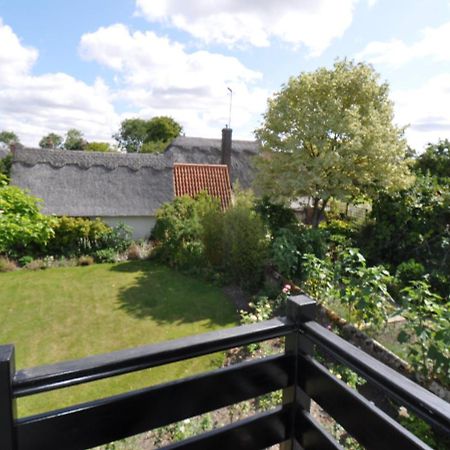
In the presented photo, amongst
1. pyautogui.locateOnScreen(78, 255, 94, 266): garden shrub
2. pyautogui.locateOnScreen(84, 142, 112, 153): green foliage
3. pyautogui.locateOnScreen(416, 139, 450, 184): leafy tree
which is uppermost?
pyautogui.locateOnScreen(84, 142, 112, 153): green foliage

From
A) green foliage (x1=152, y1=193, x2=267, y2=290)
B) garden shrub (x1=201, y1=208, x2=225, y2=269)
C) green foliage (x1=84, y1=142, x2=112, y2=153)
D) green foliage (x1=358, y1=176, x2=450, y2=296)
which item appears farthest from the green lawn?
green foliage (x1=84, y1=142, x2=112, y2=153)

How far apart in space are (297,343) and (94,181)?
1507 cm

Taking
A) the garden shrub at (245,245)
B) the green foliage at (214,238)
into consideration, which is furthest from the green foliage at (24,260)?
the garden shrub at (245,245)

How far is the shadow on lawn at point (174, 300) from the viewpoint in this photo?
7.92m

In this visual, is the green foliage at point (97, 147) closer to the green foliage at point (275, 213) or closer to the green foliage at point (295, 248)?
the green foliage at point (275, 213)

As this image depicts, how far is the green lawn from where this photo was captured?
5.61 m

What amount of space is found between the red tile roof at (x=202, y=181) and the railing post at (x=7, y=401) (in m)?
14.9

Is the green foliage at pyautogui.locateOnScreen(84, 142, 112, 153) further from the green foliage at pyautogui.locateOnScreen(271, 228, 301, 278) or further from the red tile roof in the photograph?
the green foliage at pyautogui.locateOnScreen(271, 228, 301, 278)

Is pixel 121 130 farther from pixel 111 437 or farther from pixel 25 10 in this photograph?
pixel 111 437

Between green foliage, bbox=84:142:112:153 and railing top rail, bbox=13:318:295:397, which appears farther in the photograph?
green foliage, bbox=84:142:112:153

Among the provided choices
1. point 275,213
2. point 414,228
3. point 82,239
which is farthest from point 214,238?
point 414,228

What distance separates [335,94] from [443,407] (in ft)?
33.1

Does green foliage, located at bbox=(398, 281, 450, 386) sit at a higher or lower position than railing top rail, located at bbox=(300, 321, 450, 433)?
lower

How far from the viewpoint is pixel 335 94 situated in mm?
9836
